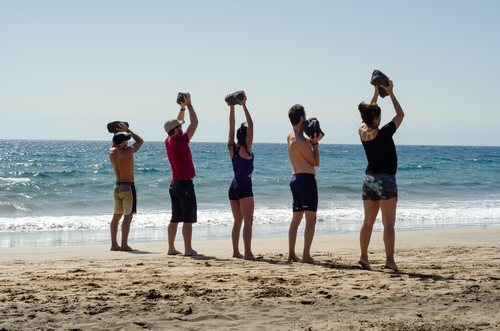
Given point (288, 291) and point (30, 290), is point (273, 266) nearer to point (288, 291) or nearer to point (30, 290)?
point (288, 291)

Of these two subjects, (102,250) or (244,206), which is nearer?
(244,206)

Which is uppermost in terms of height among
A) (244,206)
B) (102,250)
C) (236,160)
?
(236,160)

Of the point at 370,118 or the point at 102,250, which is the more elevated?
the point at 370,118

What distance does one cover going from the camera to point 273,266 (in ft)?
25.0

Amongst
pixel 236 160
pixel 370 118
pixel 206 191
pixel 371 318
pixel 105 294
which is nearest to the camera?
pixel 371 318

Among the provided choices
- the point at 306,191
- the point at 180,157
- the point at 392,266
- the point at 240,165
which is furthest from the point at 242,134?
the point at 392,266

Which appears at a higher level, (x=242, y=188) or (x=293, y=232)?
(x=242, y=188)

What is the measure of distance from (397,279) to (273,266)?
1.44 metres

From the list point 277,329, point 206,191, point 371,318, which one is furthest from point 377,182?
point 206,191

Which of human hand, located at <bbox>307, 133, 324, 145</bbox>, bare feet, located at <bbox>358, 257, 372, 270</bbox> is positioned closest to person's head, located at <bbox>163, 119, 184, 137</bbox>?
human hand, located at <bbox>307, 133, 324, 145</bbox>

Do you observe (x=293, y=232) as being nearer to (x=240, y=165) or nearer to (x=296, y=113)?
(x=240, y=165)

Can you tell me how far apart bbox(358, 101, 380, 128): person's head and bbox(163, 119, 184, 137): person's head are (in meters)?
2.45

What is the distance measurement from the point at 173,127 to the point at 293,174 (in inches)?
61.4

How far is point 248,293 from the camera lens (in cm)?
602
